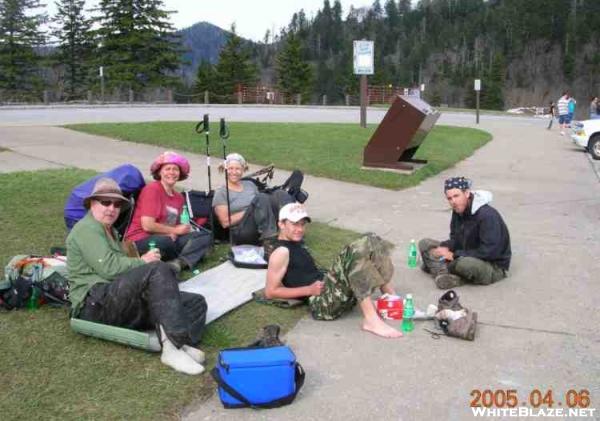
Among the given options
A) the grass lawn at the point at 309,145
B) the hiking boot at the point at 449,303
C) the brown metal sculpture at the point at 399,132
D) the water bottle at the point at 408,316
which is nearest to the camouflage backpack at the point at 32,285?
the water bottle at the point at 408,316

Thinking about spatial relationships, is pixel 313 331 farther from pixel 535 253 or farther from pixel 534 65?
pixel 534 65

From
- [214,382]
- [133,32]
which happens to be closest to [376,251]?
[214,382]

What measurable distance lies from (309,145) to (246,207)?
28.7 feet

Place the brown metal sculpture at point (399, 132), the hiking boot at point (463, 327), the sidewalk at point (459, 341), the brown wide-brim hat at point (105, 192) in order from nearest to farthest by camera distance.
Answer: the sidewalk at point (459, 341)
the brown wide-brim hat at point (105, 192)
the hiking boot at point (463, 327)
the brown metal sculpture at point (399, 132)

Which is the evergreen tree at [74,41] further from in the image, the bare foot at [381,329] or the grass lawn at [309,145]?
the bare foot at [381,329]

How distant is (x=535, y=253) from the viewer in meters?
7.26

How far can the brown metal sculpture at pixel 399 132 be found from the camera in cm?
1199

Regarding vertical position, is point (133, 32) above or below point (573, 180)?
above

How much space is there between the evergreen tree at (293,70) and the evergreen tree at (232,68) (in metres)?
5.01

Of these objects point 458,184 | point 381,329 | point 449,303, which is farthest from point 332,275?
point 458,184

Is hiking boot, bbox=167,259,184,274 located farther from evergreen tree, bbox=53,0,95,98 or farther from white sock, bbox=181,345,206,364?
evergreen tree, bbox=53,0,95,98

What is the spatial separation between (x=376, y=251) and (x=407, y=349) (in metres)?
0.77

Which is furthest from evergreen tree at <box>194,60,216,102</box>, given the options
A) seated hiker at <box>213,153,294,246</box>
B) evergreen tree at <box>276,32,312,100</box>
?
seated hiker at <box>213,153,294,246</box>

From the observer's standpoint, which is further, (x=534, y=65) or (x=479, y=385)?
(x=534, y=65)
